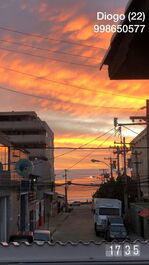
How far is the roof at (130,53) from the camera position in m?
3.41

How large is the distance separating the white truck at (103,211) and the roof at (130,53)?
45.7m

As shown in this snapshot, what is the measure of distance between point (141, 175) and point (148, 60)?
69703mm

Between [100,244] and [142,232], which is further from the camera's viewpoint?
[142,232]

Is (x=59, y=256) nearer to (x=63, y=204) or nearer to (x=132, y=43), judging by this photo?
(x=132, y=43)

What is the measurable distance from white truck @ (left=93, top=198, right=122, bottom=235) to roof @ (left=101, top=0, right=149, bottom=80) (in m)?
45.7

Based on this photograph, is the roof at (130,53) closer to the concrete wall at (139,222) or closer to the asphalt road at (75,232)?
the asphalt road at (75,232)

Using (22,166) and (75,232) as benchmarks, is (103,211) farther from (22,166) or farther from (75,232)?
(22,166)

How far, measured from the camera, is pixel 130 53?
13.3ft

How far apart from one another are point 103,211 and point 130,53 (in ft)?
159

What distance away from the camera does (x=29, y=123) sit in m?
119

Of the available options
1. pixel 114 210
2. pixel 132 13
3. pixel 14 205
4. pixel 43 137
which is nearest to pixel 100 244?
pixel 132 13

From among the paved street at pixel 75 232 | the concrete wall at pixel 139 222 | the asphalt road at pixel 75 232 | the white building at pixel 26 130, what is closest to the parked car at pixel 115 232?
the paved street at pixel 75 232

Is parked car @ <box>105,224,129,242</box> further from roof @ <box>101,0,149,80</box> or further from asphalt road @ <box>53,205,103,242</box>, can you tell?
roof @ <box>101,0,149,80</box>

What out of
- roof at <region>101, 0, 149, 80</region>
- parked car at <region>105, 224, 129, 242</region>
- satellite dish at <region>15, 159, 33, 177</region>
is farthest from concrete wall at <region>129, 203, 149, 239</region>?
roof at <region>101, 0, 149, 80</region>
